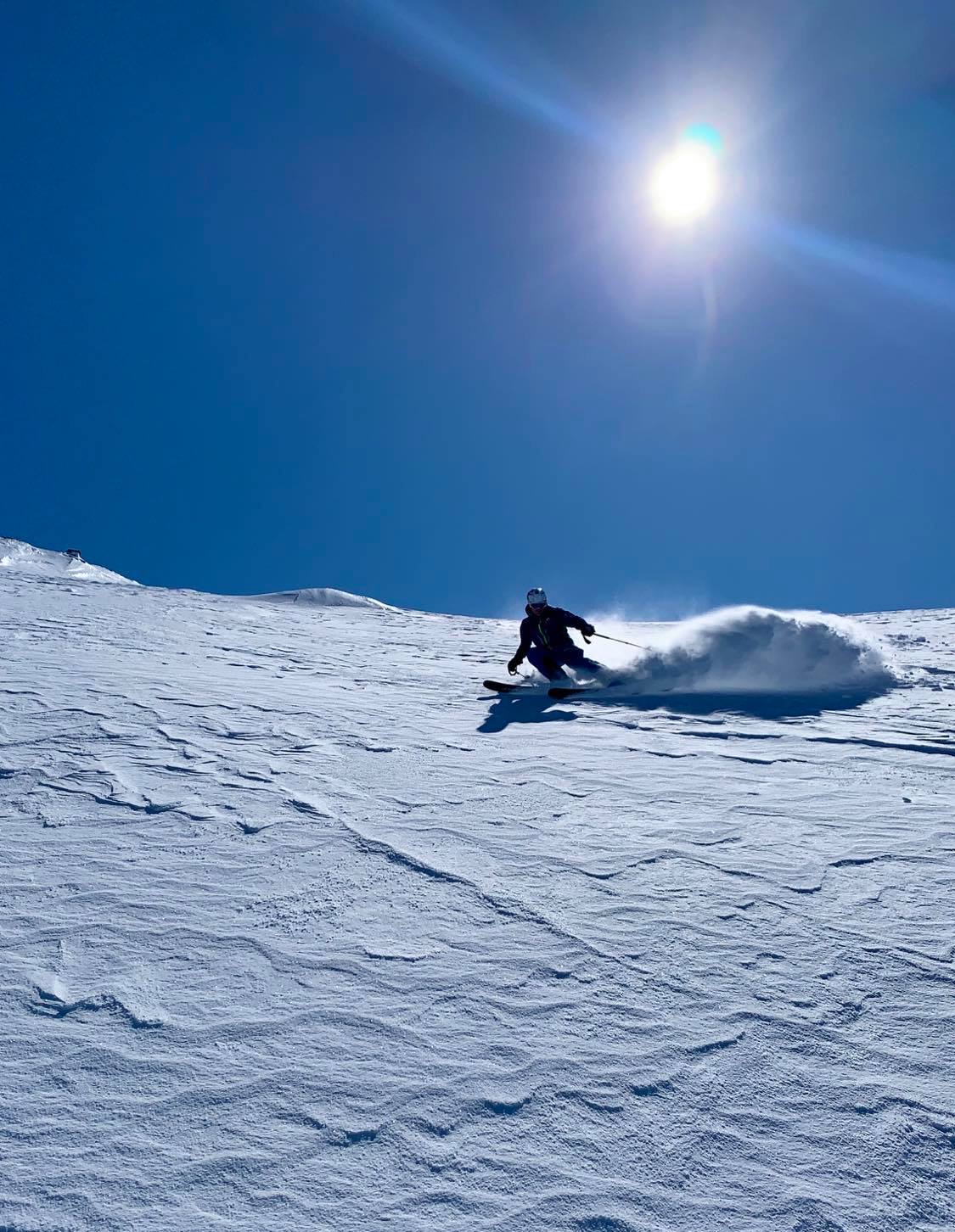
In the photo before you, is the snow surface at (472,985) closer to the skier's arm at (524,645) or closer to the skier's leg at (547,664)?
the skier's leg at (547,664)

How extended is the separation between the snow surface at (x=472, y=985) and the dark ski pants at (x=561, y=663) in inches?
161

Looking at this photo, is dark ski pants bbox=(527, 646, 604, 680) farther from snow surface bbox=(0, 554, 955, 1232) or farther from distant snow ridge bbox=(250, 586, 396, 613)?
distant snow ridge bbox=(250, 586, 396, 613)

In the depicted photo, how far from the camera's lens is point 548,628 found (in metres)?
10.8

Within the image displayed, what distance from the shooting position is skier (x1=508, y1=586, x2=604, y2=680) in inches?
423

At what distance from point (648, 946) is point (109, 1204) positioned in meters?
2.17

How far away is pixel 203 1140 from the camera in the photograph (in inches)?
88.3

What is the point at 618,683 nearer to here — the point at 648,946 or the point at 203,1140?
the point at 648,946

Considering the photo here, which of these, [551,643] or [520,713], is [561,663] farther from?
[520,713]

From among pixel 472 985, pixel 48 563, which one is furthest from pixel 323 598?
pixel 472 985

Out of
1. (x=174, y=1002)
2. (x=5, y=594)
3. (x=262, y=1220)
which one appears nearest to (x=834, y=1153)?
(x=262, y=1220)

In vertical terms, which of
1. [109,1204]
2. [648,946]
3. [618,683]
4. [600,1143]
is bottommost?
[109,1204]

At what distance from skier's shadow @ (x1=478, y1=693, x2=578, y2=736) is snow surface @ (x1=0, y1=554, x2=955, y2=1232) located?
4.40 ft

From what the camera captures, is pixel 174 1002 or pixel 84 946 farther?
pixel 84 946

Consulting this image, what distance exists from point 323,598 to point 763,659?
2362 centimetres
